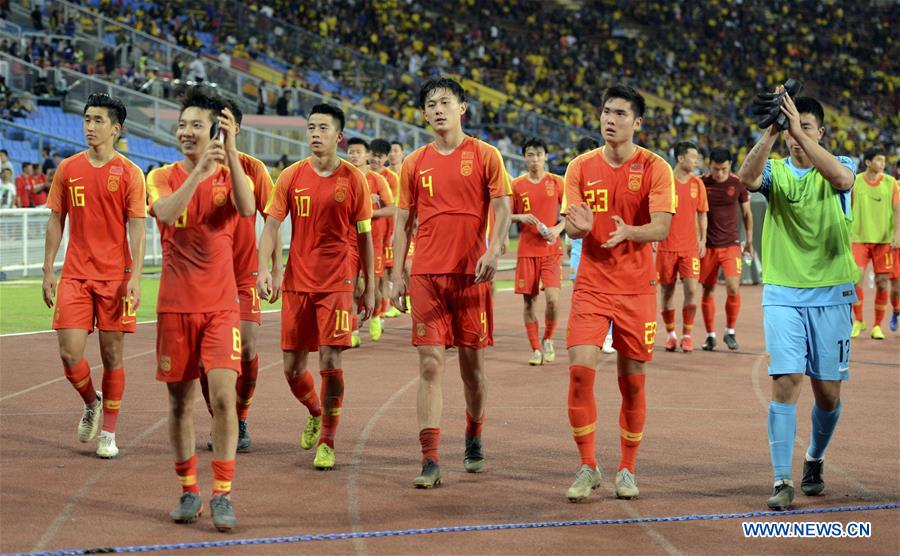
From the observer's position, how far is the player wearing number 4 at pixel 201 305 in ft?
20.6

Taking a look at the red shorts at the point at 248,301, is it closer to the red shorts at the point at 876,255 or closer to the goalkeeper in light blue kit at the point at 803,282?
the goalkeeper in light blue kit at the point at 803,282

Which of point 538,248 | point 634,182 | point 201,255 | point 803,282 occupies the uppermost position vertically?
point 634,182

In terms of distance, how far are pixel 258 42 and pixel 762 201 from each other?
2076 centimetres

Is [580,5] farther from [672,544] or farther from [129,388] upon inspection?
[672,544]

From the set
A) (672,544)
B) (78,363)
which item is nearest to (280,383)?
(78,363)

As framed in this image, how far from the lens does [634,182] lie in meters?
7.17

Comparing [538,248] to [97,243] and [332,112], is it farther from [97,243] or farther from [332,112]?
[97,243]

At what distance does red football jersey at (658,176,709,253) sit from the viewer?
44.6 feet

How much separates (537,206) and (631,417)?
247 inches

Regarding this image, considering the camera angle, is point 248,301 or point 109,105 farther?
point 248,301

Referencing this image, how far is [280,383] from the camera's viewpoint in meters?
11.6

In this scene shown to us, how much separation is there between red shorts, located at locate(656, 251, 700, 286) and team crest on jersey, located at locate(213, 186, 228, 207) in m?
8.19

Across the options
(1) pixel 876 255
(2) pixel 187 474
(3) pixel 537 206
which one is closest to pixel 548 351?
(3) pixel 537 206

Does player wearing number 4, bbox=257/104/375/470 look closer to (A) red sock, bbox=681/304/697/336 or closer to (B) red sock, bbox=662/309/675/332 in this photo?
(B) red sock, bbox=662/309/675/332
